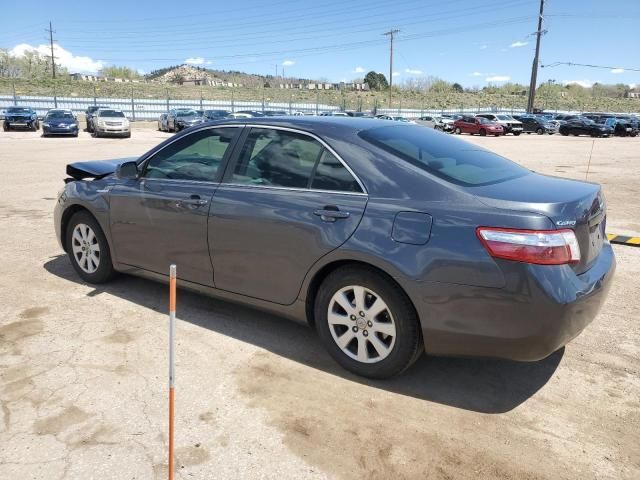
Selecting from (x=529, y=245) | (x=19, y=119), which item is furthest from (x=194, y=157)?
(x=19, y=119)

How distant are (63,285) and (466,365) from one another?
12.4 feet

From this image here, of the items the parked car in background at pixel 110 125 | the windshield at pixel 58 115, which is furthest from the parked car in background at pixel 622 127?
the windshield at pixel 58 115

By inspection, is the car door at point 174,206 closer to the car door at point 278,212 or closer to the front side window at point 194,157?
the front side window at point 194,157

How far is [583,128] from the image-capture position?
4191 cm

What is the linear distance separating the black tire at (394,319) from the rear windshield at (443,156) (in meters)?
0.75

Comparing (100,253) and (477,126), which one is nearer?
(100,253)

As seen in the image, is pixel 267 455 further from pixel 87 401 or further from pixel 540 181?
pixel 540 181

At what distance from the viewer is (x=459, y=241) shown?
9.92 ft

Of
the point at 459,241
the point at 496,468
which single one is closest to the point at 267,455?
the point at 496,468

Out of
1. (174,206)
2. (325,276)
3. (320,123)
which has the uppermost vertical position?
(320,123)

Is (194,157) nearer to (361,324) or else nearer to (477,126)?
(361,324)

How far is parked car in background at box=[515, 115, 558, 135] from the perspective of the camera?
44.5 metres

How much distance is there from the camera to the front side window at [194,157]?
4.20m

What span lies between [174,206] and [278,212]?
1.05 meters
